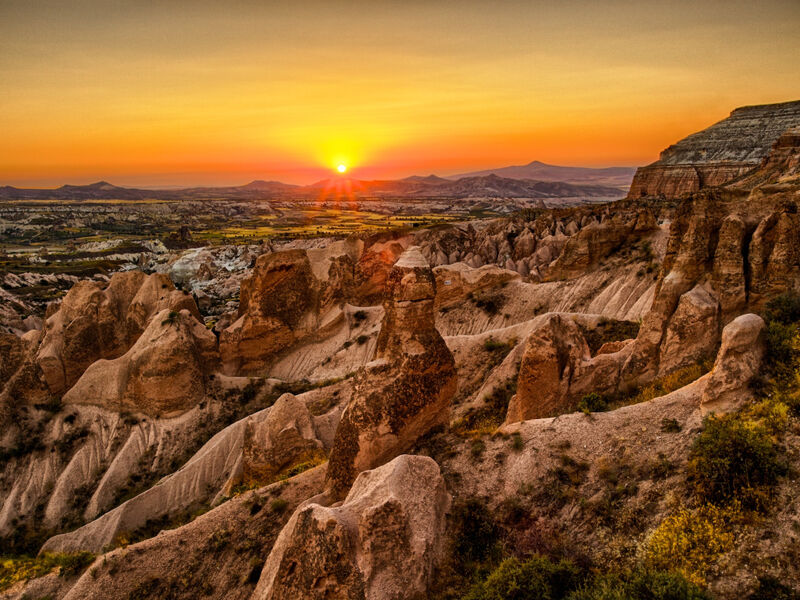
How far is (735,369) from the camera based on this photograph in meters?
10.5

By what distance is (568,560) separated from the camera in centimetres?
846

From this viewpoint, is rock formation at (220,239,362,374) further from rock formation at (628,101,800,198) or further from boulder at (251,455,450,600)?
rock formation at (628,101,800,198)

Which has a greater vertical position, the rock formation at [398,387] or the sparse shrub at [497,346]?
the rock formation at [398,387]

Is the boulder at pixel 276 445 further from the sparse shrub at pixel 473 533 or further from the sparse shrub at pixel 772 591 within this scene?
the sparse shrub at pixel 772 591

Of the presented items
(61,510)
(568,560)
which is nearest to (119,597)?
(568,560)

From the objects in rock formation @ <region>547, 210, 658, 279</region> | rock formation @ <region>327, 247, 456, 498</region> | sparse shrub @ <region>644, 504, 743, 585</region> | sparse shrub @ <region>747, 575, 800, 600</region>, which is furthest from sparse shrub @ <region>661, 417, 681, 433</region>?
rock formation @ <region>547, 210, 658, 279</region>

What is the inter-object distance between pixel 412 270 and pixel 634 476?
8.46m

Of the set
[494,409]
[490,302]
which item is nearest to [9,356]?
[494,409]

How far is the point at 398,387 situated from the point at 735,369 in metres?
9.05

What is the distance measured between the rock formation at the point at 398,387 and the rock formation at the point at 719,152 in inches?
3708

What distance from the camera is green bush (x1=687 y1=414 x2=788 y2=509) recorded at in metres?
8.03

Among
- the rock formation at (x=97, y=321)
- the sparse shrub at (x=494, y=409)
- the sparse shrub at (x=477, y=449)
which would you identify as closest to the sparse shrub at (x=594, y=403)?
the sparse shrub at (x=494, y=409)

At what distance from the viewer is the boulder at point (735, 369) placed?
10438 millimetres

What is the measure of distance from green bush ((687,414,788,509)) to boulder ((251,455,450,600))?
18.7 ft
